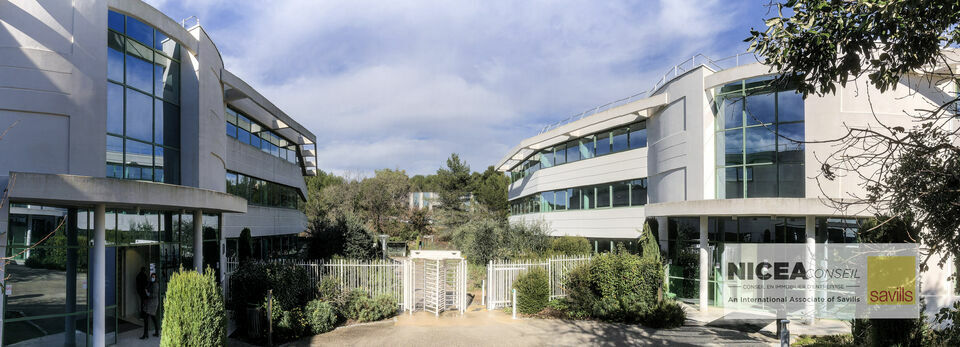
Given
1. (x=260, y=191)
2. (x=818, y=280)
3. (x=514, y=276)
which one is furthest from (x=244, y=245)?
(x=818, y=280)

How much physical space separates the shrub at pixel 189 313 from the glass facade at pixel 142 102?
3.80 m

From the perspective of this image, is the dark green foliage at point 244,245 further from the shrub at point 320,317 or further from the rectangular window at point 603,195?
the rectangular window at point 603,195

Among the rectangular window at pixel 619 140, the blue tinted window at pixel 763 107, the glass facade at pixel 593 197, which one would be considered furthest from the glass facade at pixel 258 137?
the blue tinted window at pixel 763 107

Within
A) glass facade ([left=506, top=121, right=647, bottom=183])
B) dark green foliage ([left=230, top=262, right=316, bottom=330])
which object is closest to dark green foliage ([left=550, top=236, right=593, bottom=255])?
glass facade ([left=506, top=121, right=647, bottom=183])

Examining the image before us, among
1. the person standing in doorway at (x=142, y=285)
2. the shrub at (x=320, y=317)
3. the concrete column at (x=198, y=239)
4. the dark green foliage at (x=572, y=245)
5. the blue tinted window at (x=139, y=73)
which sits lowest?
the shrub at (x=320, y=317)

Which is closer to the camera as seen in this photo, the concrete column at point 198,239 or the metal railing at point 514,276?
the concrete column at point 198,239

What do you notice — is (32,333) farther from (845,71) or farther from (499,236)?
(499,236)

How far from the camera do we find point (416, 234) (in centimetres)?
5131

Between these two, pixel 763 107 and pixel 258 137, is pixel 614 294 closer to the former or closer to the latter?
pixel 763 107

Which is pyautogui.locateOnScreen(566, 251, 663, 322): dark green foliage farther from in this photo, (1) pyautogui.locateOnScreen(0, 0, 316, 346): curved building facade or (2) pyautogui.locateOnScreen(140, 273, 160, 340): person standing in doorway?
(2) pyautogui.locateOnScreen(140, 273, 160, 340): person standing in doorway

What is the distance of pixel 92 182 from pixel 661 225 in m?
17.6

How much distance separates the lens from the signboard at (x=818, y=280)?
9641mm

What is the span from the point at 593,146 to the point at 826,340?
14.0 metres

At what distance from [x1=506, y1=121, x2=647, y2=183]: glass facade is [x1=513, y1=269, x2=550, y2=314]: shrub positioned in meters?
8.81
